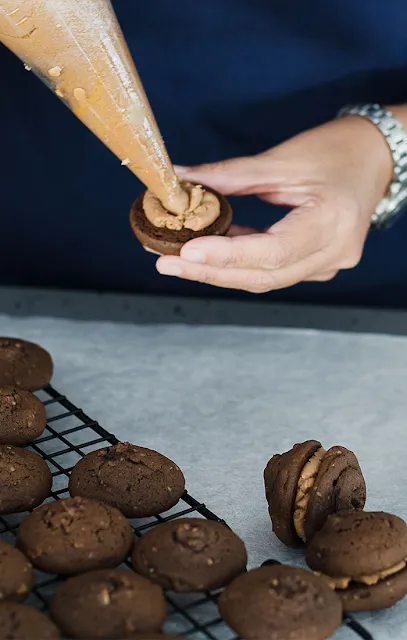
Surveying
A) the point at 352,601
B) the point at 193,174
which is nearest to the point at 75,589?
the point at 352,601

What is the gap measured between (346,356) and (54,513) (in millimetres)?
649

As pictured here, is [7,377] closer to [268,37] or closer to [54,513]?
[54,513]

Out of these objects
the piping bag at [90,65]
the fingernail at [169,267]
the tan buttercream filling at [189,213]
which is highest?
the piping bag at [90,65]

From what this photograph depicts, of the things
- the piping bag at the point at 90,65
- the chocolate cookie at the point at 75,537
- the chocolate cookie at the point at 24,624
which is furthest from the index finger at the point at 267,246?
the chocolate cookie at the point at 24,624

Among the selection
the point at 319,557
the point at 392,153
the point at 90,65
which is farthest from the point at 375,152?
the point at 319,557

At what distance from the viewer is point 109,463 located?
3.53ft

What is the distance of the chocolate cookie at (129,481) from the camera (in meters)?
1.05

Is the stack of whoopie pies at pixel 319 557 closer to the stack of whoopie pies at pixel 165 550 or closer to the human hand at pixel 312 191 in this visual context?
the stack of whoopie pies at pixel 165 550

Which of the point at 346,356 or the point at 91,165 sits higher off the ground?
the point at 91,165

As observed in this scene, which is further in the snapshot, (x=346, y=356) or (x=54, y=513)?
(x=346, y=356)

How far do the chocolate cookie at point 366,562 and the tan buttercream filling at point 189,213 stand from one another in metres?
0.41

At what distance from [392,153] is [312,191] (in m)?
0.15

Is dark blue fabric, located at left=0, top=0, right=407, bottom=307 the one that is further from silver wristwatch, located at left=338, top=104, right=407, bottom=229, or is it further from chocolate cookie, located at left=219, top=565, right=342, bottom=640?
chocolate cookie, located at left=219, top=565, right=342, bottom=640

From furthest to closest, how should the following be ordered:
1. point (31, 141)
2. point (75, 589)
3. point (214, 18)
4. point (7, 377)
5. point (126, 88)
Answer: point (31, 141) → point (214, 18) → point (7, 377) → point (126, 88) → point (75, 589)
